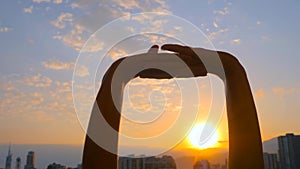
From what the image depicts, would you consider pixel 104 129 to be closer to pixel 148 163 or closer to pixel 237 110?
pixel 237 110

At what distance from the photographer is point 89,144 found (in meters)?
1.40

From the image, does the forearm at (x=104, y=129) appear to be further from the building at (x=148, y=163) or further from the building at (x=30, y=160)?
the building at (x=30, y=160)

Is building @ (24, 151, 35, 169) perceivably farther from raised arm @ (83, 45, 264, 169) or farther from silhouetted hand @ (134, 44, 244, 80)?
silhouetted hand @ (134, 44, 244, 80)

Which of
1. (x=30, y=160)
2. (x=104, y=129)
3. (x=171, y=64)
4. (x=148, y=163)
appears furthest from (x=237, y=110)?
(x=30, y=160)

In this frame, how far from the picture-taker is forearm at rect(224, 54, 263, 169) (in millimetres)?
1332

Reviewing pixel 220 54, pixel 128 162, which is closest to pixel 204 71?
pixel 220 54

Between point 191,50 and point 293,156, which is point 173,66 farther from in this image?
point 293,156

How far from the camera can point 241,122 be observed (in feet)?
4.54

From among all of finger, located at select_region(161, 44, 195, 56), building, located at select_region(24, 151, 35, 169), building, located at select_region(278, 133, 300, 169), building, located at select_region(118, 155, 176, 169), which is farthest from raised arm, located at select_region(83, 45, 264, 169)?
building, located at select_region(24, 151, 35, 169)

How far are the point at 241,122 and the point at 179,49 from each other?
0.39 meters

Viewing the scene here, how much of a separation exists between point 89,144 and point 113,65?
1.15 ft

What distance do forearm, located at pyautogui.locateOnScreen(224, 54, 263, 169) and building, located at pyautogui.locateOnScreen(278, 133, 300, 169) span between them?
101 feet

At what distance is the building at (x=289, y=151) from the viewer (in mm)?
29938

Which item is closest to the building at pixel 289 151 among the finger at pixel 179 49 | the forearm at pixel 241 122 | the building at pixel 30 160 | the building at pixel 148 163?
the building at pixel 148 163
